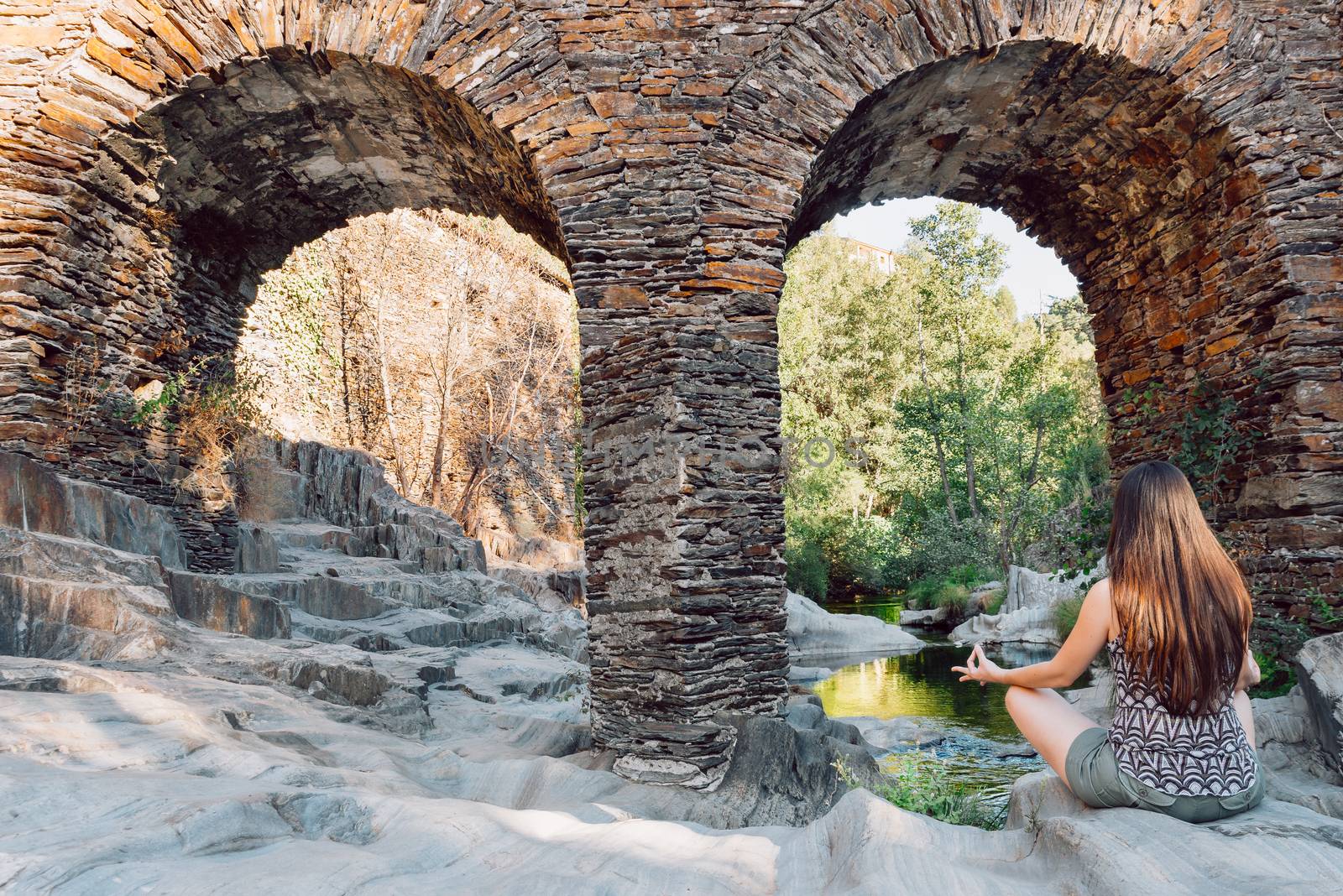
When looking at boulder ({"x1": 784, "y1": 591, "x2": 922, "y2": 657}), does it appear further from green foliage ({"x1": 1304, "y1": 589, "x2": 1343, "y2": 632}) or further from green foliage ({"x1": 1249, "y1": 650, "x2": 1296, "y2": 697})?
green foliage ({"x1": 1304, "y1": 589, "x2": 1343, "y2": 632})

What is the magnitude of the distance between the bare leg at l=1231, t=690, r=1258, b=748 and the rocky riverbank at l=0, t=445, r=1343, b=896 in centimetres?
20

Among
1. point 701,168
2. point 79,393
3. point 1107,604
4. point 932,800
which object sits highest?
point 701,168

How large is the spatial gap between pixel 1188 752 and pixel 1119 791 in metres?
0.20

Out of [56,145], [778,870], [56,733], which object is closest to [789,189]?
[778,870]

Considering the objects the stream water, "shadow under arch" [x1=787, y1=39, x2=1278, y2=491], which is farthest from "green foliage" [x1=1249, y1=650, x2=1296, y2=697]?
"shadow under arch" [x1=787, y1=39, x2=1278, y2=491]

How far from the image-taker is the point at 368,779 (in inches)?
131

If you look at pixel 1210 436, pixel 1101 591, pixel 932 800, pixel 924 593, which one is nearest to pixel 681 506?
pixel 932 800

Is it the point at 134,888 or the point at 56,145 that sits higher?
the point at 56,145

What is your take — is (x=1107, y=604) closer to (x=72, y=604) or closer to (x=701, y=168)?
(x=701, y=168)

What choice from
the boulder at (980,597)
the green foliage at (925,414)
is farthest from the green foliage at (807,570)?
the boulder at (980,597)

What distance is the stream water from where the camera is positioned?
19.0 ft

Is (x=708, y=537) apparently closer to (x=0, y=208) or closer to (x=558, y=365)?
(x=0, y=208)

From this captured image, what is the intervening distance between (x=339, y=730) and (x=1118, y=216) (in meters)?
6.52

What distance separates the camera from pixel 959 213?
2016cm
